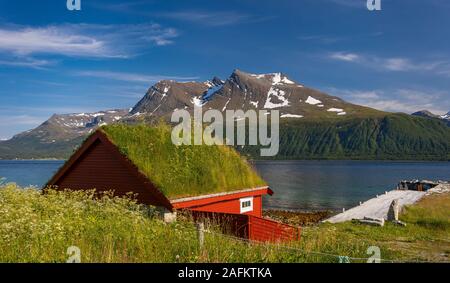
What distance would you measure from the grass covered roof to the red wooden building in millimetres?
272

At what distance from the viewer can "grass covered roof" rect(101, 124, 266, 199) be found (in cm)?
2308

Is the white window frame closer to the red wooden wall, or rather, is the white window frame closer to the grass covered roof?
the red wooden wall

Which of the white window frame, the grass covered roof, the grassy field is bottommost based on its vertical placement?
the white window frame

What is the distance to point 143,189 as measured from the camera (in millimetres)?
22953

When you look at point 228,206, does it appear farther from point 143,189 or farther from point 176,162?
point 143,189

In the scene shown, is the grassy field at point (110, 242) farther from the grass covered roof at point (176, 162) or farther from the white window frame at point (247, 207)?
the white window frame at point (247, 207)

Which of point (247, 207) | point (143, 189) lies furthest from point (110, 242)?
point (247, 207)

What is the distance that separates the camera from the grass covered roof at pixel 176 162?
23.1 meters

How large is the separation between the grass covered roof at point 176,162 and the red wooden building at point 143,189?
0.89 ft

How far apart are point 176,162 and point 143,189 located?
2507 millimetres

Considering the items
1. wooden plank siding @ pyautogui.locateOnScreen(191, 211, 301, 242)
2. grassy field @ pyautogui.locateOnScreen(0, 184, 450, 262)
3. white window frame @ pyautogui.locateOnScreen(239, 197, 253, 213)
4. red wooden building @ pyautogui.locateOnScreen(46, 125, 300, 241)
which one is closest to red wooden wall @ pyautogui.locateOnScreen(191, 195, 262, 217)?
red wooden building @ pyautogui.locateOnScreen(46, 125, 300, 241)

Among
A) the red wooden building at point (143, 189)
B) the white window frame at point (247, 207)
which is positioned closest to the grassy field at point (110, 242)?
the red wooden building at point (143, 189)
